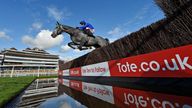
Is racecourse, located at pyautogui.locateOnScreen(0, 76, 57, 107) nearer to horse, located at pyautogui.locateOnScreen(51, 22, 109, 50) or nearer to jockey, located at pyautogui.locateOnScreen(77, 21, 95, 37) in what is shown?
horse, located at pyautogui.locateOnScreen(51, 22, 109, 50)

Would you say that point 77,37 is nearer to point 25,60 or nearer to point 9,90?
point 9,90

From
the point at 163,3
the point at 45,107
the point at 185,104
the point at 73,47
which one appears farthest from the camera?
the point at 73,47

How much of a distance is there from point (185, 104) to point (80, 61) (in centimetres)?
1008

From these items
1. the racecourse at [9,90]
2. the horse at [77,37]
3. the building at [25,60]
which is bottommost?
the racecourse at [9,90]

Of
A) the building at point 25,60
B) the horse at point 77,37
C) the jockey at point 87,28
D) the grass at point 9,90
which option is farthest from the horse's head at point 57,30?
the building at point 25,60

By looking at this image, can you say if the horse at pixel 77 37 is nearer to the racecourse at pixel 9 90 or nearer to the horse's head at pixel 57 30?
the horse's head at pixel 57 30

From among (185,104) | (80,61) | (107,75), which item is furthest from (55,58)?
(185,104)

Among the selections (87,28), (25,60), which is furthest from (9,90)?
(25,60)

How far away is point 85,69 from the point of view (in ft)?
34.7

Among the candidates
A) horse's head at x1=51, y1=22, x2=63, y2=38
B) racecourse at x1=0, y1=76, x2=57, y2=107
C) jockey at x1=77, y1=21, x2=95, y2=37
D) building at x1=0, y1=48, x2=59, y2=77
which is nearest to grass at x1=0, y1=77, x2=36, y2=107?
racecourse at x1=0, y1=76, x2=57, y2=107

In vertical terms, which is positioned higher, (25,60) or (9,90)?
(25,60)

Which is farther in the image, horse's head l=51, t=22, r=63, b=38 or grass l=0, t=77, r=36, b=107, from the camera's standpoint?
horse's head l=51, t=22, r=63, b=38

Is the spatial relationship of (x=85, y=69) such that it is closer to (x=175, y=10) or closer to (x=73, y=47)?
(x=73, y=47)

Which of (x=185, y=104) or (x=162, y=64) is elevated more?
(x=162, y=64)
